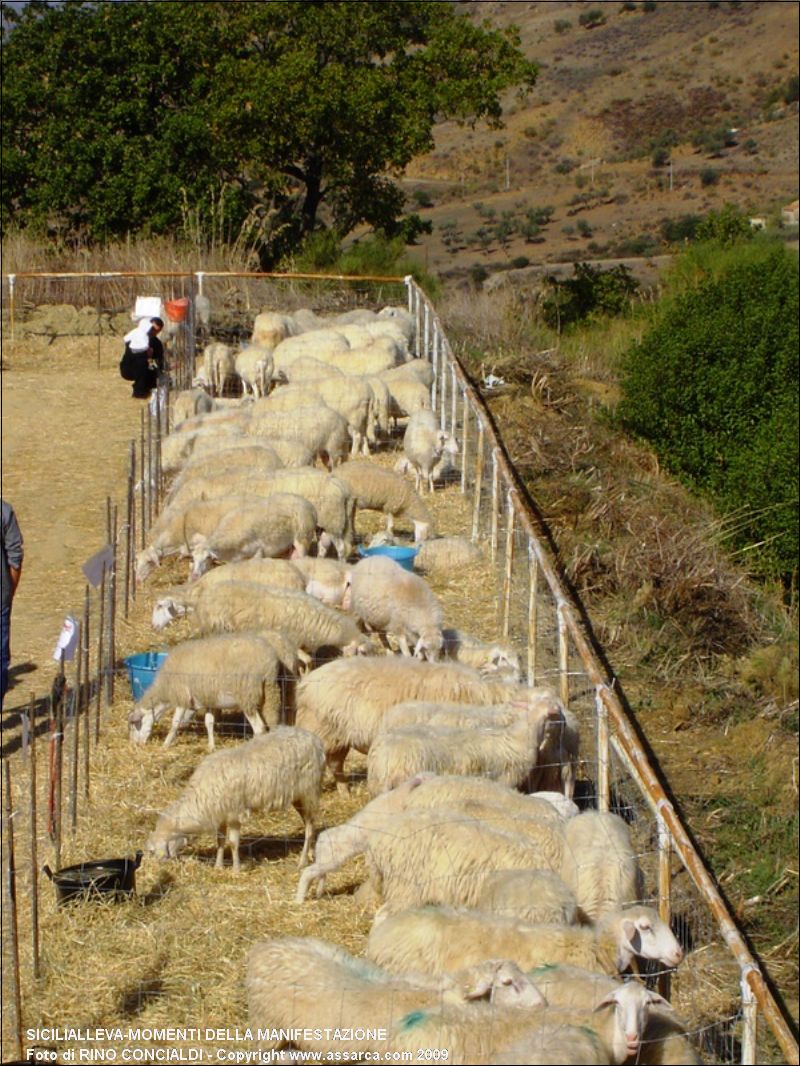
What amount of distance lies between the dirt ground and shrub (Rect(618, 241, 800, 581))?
27.2 ft

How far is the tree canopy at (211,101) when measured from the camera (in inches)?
1102

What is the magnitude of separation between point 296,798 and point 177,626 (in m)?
3.88

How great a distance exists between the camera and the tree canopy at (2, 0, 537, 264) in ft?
91.9

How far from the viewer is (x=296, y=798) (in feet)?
25.1

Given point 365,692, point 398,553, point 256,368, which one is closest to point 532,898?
point 365,692

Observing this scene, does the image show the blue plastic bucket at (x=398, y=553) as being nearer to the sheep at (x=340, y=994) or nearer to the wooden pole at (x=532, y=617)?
the wooden pole at (x=532, y=617)

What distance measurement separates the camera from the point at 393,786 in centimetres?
760

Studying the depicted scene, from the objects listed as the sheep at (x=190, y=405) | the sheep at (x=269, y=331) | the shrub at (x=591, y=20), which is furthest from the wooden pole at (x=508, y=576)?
the shrub at (x=591, y=20)

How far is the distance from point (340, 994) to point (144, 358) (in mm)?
14802

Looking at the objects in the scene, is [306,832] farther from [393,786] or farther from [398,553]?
[398,553]

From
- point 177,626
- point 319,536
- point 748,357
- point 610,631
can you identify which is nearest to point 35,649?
point 177,626

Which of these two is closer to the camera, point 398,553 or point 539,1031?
point 539,1031

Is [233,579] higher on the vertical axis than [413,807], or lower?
higher

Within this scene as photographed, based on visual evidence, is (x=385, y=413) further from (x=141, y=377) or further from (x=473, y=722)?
(x=473, y=722)
